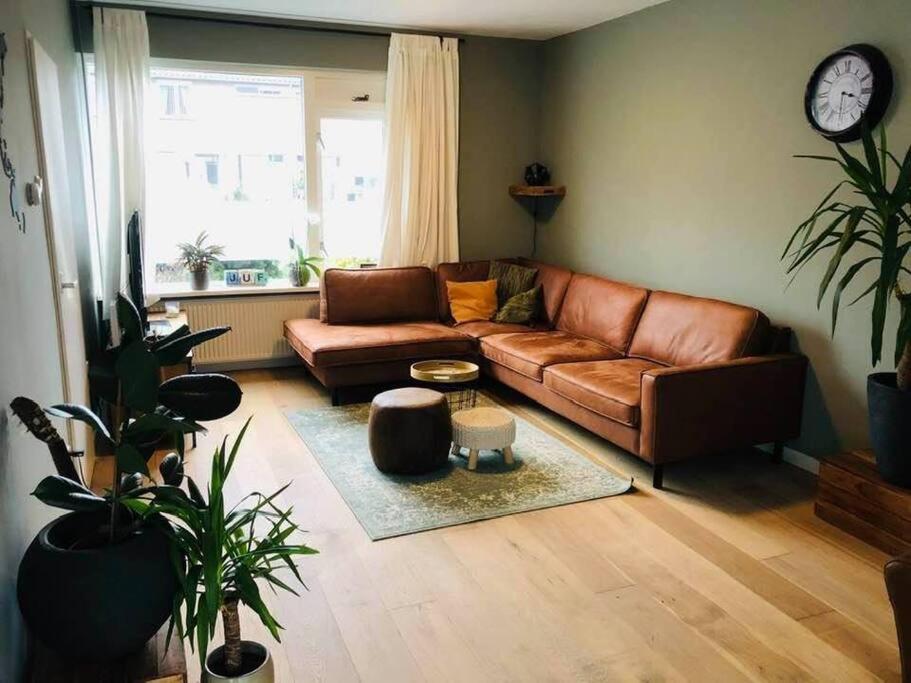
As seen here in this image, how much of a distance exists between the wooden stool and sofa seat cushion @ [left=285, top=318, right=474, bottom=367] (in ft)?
3.62

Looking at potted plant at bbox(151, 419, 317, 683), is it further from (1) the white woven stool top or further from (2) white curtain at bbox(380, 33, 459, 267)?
(2) white curtain at bbox(380, 33, 459, 267)

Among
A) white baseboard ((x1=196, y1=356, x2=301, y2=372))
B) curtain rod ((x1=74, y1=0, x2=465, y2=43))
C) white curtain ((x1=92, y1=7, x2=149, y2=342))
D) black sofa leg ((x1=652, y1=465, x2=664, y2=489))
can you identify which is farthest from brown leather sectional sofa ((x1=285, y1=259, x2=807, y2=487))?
curtain rod ((x1=74, y1=0, x2=465, y2=43))

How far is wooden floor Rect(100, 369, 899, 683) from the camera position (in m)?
2.24

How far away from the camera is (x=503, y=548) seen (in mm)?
2955

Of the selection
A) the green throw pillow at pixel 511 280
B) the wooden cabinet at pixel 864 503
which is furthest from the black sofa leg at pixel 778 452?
the green throw pillow at pixel 511 280

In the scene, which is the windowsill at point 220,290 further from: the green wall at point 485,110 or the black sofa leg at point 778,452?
the black sofa leg at point 778,452

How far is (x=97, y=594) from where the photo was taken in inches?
61.2

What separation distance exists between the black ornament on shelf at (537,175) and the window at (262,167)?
1.20 metres

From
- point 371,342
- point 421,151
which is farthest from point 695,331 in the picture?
point 421,151

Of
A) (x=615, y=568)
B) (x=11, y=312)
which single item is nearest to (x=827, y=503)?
(x=615, y=568)

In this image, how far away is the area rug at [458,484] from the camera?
3.22 meters

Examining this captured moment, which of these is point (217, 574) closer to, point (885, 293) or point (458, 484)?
point (458, 484)

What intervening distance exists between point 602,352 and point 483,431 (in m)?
1.22

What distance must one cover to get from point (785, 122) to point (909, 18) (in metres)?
0.73
